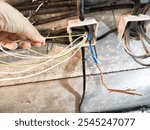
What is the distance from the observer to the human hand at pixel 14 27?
0.78m

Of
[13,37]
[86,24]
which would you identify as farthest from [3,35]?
[86,24]

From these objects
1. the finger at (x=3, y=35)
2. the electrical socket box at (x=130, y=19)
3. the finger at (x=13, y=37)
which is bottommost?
the finger at (x=13, y=37)

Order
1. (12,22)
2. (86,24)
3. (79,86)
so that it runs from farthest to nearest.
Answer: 1. (79,86)
2. (86,24)
3. (12,22)

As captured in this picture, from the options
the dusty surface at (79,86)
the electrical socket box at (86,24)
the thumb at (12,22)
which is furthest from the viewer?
the dusty surface at (79,86)

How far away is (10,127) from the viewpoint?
2.97ft

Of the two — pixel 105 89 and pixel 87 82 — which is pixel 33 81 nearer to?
pixel 87 82

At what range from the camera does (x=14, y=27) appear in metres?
0.82

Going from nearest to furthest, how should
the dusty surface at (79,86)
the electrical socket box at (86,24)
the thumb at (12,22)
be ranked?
the thumb at (12,22) → the electrical socket box at (86,24) → the dusty surface at (79,86)

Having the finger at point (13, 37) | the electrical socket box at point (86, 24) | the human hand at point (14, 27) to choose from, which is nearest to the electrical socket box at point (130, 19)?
the electrical socket box at point (86, 24)

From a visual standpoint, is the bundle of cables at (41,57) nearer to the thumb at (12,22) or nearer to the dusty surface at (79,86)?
the dusty surface at (79,86)

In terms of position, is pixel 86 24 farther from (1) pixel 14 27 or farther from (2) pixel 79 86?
(2) pixel 79 86

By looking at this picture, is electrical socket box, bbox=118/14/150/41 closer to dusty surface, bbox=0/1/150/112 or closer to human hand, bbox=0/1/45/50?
dusty surface, bbox=0/1/150/112

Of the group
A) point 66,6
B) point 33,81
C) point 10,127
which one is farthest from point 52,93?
point 66,6

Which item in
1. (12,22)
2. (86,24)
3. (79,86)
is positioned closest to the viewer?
(12,22)
